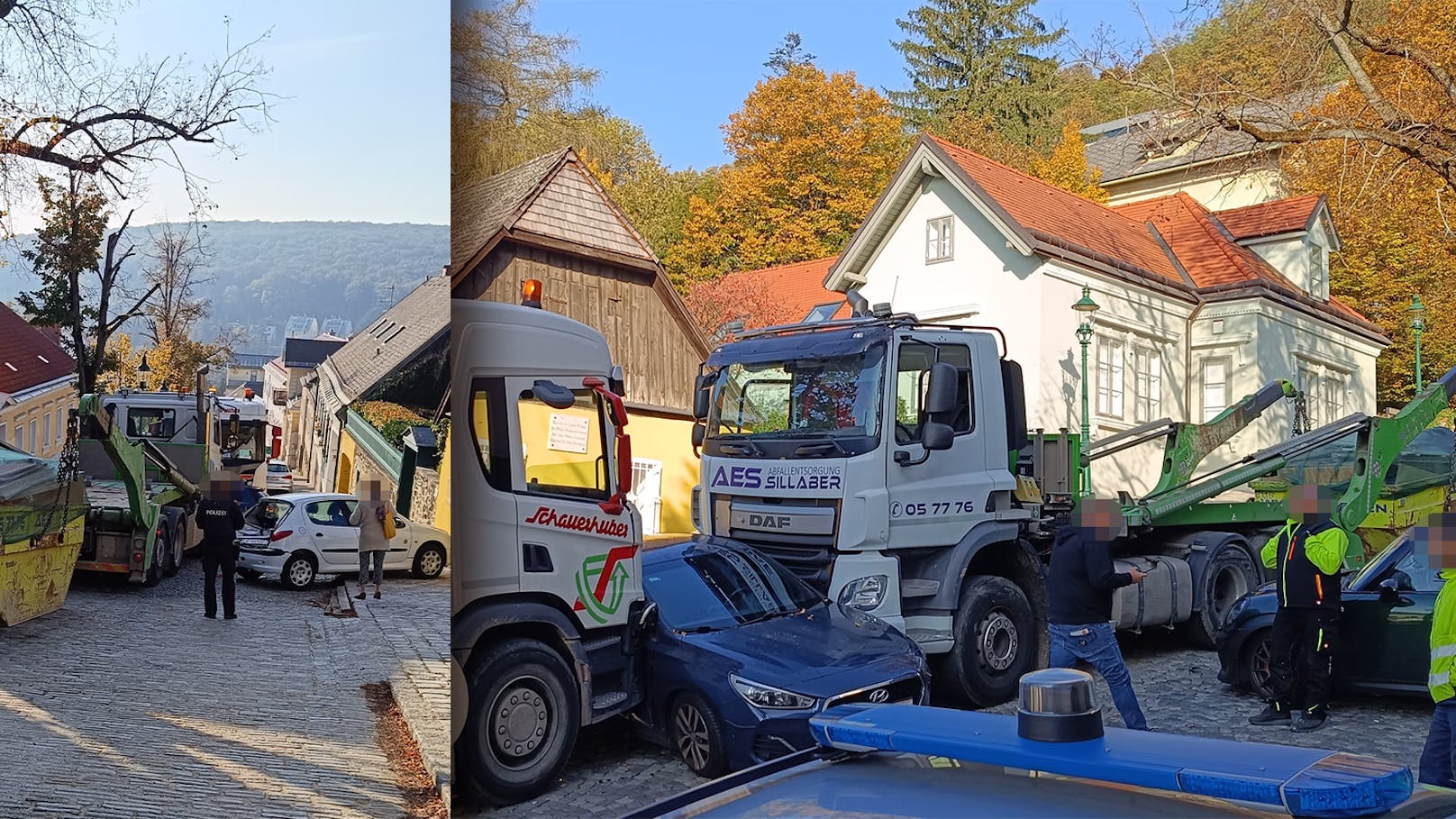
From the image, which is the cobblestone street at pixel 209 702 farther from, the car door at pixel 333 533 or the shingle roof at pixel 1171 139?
the shingle roof at pixel 1171 139

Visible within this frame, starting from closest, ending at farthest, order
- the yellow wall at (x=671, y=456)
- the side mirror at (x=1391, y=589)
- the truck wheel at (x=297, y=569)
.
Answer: the truck wheel at (x=297, y=569) < the yellow wall at (x=671, y=456) < the side mirror at (x=1391, y=589)

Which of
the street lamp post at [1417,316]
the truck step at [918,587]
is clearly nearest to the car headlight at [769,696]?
the truck step at [918,587]

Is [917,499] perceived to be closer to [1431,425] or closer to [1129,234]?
[1129,234]

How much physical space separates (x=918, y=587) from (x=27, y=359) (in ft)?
11.6

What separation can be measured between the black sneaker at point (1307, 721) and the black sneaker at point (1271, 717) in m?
0.04

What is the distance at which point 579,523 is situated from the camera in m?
4.12

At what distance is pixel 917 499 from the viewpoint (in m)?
5.14

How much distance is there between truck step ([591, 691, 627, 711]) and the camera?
13.9 feet

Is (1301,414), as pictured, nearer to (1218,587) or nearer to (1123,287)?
(1123,287)

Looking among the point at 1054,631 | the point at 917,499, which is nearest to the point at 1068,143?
the point at 917,499

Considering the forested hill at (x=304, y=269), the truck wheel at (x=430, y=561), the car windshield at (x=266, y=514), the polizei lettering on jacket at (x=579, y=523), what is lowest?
the truck wheel at (x=430, y=561)

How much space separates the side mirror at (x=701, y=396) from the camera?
16.7ft

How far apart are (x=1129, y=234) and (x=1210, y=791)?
401 cm

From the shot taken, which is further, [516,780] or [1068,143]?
[1068,143]
